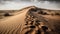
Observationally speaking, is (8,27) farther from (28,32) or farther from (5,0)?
(5,0)

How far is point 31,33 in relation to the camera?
66.6 inches

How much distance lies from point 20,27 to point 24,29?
14cm

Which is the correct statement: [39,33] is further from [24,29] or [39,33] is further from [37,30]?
[24,29]

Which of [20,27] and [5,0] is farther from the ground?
[5,0]

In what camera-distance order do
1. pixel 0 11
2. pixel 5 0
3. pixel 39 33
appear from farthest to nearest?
pixel 5 0 < pixel 0 11 < pixel 39 33

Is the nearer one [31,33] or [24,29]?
[31,33]

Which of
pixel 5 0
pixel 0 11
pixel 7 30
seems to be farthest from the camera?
pixel 5 0

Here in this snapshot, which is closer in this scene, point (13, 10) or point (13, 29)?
point (13, 29)

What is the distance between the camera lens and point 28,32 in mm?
1718

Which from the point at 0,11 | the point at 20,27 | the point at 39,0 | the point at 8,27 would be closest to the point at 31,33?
the point at 20,27

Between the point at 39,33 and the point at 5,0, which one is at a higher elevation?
the point at 5,0

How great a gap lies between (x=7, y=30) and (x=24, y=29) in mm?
283

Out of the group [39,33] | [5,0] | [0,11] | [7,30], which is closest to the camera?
[39,33]

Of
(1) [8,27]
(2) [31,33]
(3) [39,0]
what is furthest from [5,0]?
(2) [31,33]
